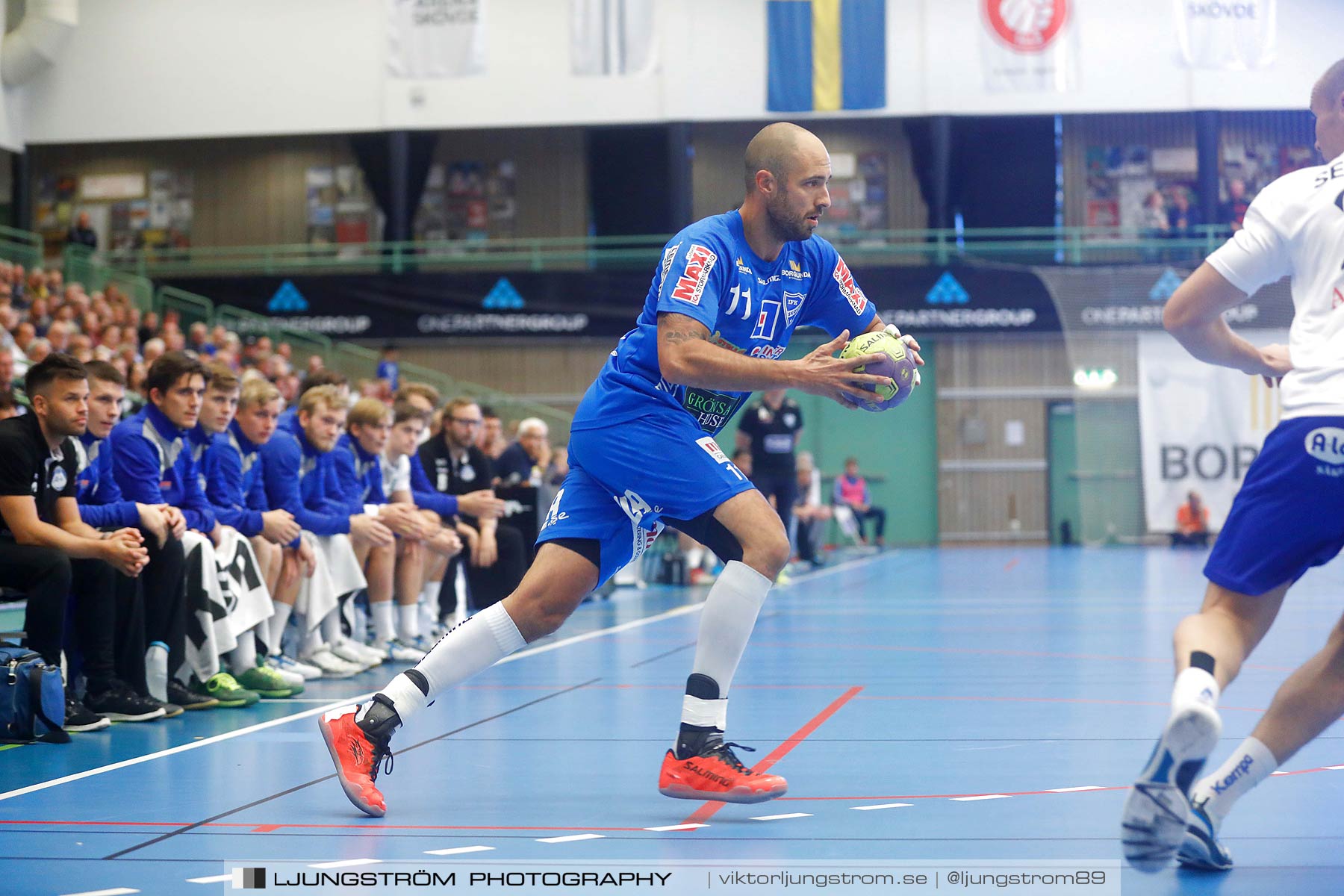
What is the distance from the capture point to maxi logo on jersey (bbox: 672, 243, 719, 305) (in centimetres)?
359

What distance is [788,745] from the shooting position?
14.8 feet

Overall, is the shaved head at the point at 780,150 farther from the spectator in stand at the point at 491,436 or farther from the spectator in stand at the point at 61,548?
the spectator in stand at the point at 491,436

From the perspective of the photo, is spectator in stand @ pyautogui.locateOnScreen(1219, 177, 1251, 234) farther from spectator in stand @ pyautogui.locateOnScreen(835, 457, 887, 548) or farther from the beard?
the beard

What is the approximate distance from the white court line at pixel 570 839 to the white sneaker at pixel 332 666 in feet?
12.5

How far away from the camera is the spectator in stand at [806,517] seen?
1734cm

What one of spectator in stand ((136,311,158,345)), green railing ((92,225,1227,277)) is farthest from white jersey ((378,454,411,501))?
green railing ((92,225,1227,277))

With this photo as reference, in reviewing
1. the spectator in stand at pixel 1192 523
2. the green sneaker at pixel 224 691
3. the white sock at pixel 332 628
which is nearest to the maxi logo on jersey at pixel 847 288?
the green sneaker at pixel 224 691

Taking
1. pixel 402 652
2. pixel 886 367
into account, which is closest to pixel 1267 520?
pixel 886 367

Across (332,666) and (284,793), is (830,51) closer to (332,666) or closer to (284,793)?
(332,666)

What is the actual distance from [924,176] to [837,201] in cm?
193

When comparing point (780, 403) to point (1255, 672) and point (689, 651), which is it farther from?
point (1255, 672)

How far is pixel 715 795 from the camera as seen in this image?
3531 millimetres

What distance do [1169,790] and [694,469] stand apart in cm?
159

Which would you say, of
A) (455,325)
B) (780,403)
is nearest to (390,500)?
(780,403)
